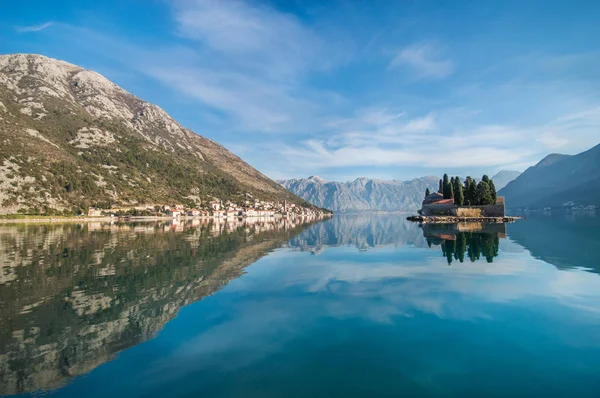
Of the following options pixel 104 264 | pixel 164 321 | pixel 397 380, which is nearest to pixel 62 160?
pixel 104 264

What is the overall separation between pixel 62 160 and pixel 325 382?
625 feet

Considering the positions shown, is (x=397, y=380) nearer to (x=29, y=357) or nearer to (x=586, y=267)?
(x=29, y=357)

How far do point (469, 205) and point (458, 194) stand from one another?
19.4 feet

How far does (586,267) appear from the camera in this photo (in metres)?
28.0

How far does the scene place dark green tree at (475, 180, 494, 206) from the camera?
389 ft

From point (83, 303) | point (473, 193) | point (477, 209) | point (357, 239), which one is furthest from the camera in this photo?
point (473, 193)

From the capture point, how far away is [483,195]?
119m

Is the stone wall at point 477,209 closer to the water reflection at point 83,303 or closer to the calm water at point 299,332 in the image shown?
the calm water at point 299,332

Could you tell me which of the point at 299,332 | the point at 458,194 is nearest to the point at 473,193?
the point at 458,194

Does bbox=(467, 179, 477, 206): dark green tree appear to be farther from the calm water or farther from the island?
the calm water

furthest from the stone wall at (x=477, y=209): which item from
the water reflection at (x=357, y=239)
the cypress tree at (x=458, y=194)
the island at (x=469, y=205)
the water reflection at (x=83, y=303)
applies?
the water reflection at (x=83, y=303)

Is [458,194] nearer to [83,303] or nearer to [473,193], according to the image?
[473,193]

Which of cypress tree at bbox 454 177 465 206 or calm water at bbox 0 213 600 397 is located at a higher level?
cypress tree at bbox 454 177 465 206

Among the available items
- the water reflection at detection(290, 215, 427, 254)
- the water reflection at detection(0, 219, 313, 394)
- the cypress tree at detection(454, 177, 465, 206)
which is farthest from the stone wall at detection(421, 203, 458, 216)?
the water reflection at detection(0, 219, 313, 394)
